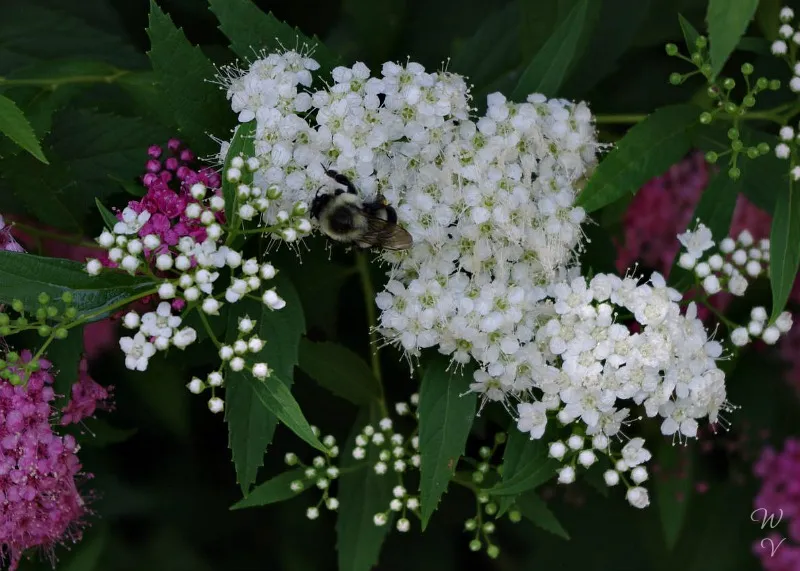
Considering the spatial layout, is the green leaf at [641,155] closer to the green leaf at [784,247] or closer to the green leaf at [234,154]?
the green leaf at [784,247]

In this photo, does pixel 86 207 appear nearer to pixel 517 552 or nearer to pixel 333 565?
pixel 333 565

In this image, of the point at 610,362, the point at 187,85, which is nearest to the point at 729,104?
the point at 610,362

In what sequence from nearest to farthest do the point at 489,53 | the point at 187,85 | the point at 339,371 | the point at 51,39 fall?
the point at 187,85
the point at 339,371
the point at 489,53
the point at 51,39

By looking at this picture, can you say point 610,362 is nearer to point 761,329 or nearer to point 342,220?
point 761,329

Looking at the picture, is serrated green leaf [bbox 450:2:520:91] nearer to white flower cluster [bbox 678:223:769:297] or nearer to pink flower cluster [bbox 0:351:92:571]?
white flower cluster [bbox 678:223:769:297]

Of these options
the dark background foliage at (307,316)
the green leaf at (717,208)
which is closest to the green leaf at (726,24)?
the green leaf at (717,208)
